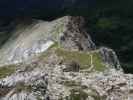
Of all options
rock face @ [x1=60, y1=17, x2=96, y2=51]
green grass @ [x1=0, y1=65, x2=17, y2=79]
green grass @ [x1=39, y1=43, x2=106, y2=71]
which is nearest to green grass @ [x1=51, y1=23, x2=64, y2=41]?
rock face @ [x1=60, y1=17, x2=96, y2=51]

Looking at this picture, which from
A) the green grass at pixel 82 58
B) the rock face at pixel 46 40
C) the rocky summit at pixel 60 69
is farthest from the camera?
the rock face at pixel 46 40

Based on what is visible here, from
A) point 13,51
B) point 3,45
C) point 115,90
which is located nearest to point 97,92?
point 115,90

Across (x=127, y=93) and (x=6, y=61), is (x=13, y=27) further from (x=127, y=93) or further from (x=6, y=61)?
(x=127, y=93)

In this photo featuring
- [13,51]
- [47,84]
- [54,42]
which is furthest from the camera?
[13,51]

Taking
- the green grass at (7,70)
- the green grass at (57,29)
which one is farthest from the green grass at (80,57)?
the green grass at (57,29)

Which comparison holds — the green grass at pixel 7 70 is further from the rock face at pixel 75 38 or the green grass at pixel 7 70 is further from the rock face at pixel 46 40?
the rock face at pixel 75 38

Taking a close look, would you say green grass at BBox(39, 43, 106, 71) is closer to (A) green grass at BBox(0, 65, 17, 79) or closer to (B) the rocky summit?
(B) the rocky summit

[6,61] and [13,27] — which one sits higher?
[13,27]

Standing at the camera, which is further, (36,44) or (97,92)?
(36,44)

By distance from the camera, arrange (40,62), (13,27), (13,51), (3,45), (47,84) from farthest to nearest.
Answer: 1. (13,27)
2. (3,45)
3. (13,51)
4. (40,62)
5. (47,84)
